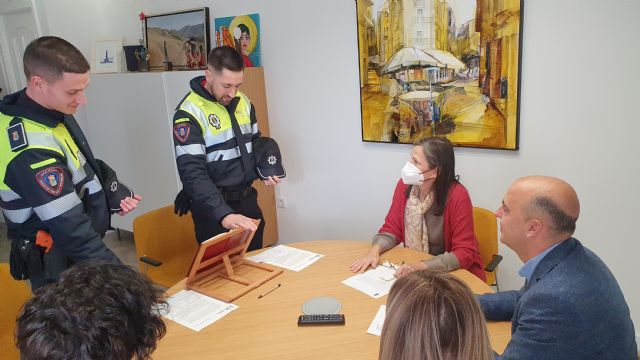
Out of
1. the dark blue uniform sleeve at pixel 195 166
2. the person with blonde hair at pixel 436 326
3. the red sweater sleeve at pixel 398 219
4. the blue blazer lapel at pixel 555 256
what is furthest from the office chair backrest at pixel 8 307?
the blue blazer lapel at pixel 555 256

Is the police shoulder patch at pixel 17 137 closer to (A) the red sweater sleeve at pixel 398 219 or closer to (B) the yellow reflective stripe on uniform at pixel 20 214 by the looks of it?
(B) the yellow reflective stripe on uniform at pixel 20 214

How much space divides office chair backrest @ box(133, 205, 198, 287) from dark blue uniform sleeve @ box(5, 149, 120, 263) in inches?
27.7

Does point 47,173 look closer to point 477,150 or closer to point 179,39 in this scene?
point 477,150

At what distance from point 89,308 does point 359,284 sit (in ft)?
3.83

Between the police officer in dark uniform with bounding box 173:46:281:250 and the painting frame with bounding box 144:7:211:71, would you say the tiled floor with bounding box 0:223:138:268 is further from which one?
the police officer in dark uniform with bounding box 173:46:281:250

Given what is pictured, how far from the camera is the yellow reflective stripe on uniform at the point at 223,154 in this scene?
2.41 meters

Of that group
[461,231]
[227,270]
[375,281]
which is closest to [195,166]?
[227,270]

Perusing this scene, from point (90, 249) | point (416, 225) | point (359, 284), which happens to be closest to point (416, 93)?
point (416, 225)

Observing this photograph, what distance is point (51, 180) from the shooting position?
164 centimetres

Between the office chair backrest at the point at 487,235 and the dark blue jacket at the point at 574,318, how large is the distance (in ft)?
3.55

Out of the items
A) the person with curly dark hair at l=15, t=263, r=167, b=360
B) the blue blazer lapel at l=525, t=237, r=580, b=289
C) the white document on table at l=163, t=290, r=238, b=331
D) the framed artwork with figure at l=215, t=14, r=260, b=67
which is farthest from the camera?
the framed artwork with figure at l=215, t=14, r=260, b=67

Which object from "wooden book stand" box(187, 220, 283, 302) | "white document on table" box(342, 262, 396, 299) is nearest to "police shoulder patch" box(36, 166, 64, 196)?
"wooden book stand" box(187, 220, 283, 302)

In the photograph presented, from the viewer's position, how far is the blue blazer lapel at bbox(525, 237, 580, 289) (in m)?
1.28

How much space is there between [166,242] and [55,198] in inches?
40.2
